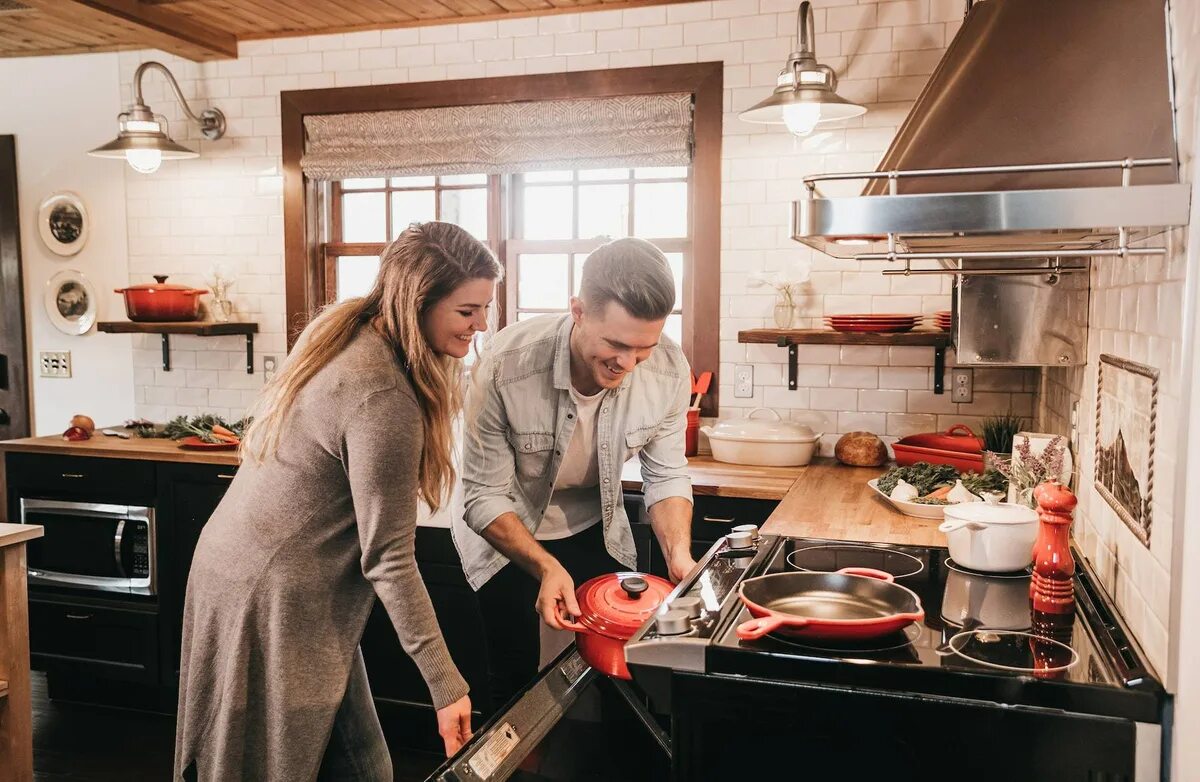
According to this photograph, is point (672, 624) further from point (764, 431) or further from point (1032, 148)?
point (764, 431)

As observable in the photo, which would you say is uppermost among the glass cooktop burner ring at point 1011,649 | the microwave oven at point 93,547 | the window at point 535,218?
the window at point 535,218

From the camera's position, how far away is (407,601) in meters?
1.76

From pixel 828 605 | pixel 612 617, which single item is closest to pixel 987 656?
pixel 828 605

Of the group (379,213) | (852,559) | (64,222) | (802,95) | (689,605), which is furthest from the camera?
(64,222)

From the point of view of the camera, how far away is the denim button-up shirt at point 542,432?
2.40 m

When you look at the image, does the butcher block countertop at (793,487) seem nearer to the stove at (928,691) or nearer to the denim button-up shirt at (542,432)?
the denim button-up shirt at (542,432)

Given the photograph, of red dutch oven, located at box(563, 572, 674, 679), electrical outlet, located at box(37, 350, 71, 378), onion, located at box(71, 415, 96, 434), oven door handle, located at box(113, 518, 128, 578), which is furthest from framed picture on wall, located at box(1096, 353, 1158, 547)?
electrical outlet, located at box(37, 350, 71, 378)

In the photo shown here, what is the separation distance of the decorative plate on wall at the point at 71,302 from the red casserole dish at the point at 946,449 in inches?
157

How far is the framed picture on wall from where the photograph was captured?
5.01ft

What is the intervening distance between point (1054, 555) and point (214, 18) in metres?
4.12

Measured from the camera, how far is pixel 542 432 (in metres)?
2.46

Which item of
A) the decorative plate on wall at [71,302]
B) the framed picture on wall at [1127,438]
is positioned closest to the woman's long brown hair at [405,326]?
the framed picture on wall at [1127,438]

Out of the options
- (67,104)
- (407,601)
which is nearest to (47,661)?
(67,104)

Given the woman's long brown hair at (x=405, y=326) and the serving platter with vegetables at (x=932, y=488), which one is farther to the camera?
the serving platter with vegetables at (x=932, y=488)
